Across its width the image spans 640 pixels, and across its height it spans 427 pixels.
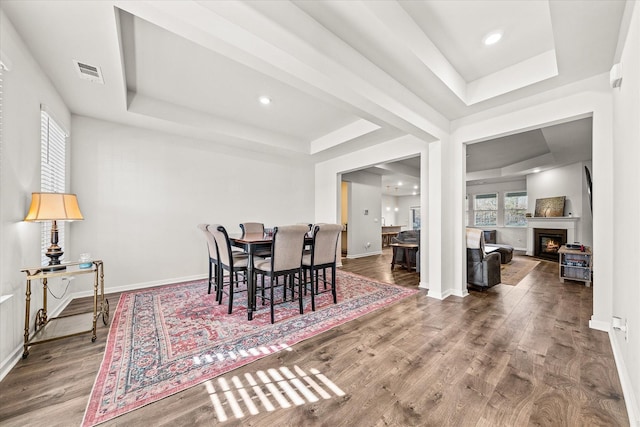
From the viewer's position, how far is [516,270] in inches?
206

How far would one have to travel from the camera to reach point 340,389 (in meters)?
1.60

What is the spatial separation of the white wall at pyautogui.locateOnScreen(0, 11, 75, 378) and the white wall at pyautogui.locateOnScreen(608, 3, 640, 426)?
393cm

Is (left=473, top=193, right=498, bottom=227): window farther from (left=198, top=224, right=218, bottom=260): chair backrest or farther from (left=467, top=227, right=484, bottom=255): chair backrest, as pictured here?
(left=198, top=224, right=218, bottom=260): chair backrest

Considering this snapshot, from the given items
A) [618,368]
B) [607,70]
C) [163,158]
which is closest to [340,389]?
[618,368]

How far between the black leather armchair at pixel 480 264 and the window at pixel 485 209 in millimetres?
6358

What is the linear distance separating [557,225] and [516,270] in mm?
2438

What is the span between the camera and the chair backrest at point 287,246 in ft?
8.57

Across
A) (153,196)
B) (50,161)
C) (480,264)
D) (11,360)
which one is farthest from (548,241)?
(50,161)

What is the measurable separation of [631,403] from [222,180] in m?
5.10

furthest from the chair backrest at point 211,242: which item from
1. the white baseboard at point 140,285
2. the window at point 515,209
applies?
the window at point 515,209

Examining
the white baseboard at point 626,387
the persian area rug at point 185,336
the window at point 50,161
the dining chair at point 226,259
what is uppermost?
the window at point 50,161

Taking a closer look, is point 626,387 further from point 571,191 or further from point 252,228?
point 571,191

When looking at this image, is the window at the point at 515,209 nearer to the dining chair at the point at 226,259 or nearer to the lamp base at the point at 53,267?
the dining chair at the point at 226,259

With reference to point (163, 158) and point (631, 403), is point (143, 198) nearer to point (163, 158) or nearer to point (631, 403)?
point (163, 158)
